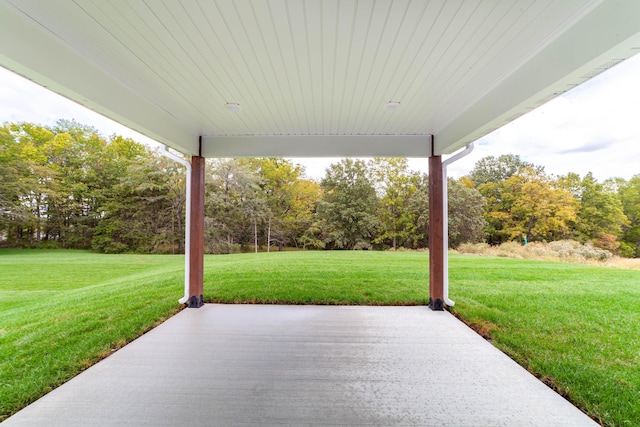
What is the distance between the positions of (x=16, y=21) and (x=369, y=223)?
9.36 metres

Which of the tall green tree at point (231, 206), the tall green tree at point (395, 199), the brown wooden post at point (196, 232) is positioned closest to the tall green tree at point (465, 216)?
Answer: the tall green tree at point (395, 199)

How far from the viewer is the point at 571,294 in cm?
457

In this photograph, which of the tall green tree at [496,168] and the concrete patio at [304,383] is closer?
the concrete patio at [304,383]

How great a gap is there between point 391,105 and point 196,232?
303cm

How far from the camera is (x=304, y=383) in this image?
6.65 ft

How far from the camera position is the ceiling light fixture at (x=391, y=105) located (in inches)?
109

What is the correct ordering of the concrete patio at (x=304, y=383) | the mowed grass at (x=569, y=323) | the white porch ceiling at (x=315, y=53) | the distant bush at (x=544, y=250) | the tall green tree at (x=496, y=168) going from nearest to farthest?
the white porch ceiling at (x=315, y=53), the concrete patio at (x=304, y=383), the mowed grass at (x=569, y=323), the distant bush at (x=544, y=250), the tall green tree at (x=496, y=168)

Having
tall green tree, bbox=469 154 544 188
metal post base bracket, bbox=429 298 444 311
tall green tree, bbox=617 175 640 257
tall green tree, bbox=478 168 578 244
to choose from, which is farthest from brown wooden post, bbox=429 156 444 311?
tall green tree, bbox=469 154 544 188

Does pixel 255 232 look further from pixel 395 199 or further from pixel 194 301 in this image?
pixel 194 301

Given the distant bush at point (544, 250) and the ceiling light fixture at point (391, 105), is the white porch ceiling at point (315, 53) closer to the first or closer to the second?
the ceiling light fixture at point (391, 105)

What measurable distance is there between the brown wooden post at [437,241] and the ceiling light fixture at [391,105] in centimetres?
134

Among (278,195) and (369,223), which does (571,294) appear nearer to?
(369,223)

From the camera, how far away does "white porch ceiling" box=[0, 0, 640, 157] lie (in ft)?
4.77

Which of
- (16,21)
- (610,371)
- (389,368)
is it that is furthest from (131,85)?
(610,371)
